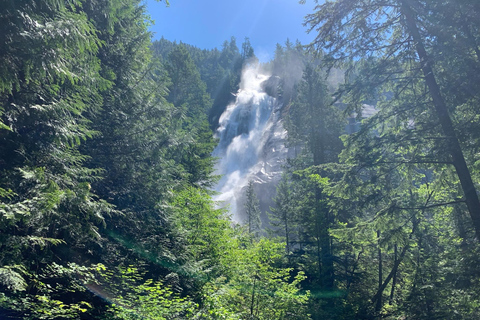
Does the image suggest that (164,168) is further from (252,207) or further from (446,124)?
(252,207)

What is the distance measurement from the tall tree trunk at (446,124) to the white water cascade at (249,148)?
38690mm

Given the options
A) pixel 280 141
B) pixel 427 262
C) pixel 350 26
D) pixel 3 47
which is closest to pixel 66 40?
pixel 3 47

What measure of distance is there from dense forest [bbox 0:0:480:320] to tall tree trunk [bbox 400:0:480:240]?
0.11ft

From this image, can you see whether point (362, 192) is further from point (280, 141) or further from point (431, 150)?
point (280, 141)

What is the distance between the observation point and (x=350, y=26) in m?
8.66

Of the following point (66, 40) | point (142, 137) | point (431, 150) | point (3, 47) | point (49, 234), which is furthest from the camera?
point (142, 137)

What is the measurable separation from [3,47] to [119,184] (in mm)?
5309

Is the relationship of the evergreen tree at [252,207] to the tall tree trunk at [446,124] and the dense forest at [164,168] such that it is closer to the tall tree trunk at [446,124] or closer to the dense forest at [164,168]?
the dense forest at [164,168]

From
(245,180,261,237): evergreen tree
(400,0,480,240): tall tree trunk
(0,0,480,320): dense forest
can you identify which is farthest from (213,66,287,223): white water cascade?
(400,0,480,240): tall tree trunk

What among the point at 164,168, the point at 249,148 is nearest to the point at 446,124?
the point at 164,168

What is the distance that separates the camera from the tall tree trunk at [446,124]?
6920 mm

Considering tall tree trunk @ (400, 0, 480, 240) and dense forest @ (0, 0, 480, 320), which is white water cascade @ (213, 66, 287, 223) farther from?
tall tree trunk @ (400, 0, 480, 240)

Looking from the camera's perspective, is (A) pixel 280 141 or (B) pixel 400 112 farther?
(A) pixel 280 141

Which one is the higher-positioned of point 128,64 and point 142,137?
point 128,64
